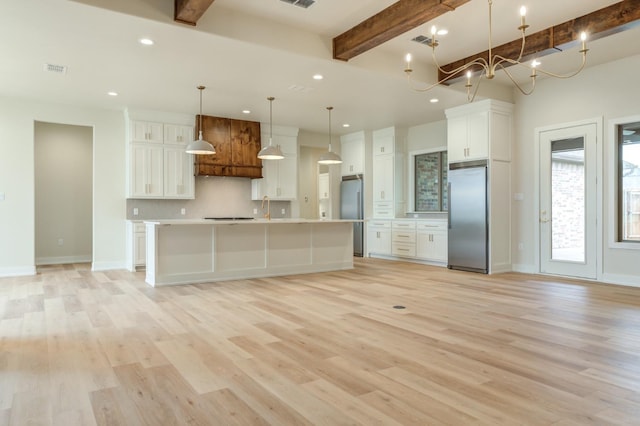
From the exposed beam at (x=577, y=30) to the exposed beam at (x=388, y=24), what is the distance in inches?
68.3

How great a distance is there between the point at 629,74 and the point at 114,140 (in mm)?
8241

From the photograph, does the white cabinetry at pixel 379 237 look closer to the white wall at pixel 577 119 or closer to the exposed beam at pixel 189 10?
the white wall at pixel 577 119

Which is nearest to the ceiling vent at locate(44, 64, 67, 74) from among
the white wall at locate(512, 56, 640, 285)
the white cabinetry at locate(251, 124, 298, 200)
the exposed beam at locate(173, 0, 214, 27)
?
the exposed beam at locate(173, 0, 214, 27)

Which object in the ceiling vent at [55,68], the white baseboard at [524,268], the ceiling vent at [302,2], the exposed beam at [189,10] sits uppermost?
the ceiling vent at [302,2]

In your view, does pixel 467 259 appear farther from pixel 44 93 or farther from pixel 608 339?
pixel 44 93

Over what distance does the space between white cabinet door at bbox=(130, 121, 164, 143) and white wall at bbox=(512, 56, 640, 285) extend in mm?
6366

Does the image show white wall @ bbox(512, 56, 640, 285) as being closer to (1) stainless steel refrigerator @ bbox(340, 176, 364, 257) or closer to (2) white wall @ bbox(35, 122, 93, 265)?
(1) stainless steel refrigerator @ bbox(340, 176, 364, 257)

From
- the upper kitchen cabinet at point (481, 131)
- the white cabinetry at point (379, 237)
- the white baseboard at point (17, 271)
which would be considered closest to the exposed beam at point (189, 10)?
the upper kitchen cabinet at point (481, 131)

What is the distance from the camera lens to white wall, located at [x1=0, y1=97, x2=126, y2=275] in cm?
667

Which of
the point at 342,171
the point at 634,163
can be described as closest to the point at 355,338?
the point at 634,163

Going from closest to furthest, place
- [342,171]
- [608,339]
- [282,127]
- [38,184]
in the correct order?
1. [608,339]
2. [38,184]
3. [282,127]
4. [342,171]

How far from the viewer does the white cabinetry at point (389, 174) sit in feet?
29.4

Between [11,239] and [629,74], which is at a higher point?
[629,74]

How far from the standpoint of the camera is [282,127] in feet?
28.9
